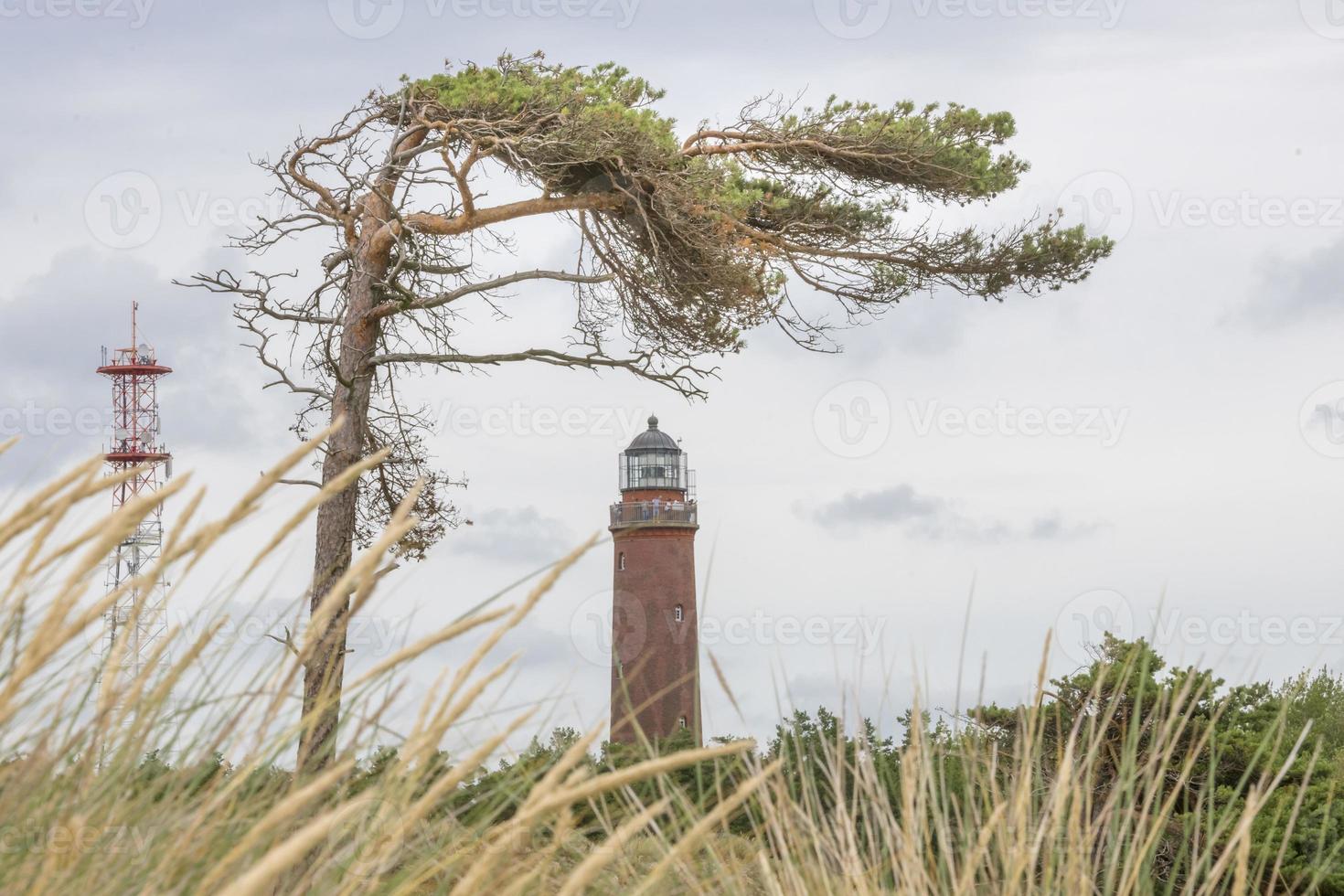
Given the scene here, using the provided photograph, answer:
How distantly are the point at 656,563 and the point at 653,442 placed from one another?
2.25 meters

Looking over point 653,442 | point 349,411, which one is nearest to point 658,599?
point 653,442

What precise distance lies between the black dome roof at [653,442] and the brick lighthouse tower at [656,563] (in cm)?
2

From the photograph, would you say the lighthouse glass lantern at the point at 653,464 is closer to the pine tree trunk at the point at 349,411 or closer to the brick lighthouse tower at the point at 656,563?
the brick lighthouse tower at the point at 656,563

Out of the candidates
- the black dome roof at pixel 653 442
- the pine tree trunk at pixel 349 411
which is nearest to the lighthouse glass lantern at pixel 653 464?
the black dome roof at pixel 653 442

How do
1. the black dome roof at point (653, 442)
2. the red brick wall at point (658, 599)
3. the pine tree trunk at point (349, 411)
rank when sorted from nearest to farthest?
the pine tree trunk at point (349, 411), the red brick wall at point (658, 599), the black dome roof at point (653, 442)

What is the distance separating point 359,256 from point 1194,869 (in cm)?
1004

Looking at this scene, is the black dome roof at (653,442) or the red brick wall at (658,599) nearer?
the red brick wall at (658,599)

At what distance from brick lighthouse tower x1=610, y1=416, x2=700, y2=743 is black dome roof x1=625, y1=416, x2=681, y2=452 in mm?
16

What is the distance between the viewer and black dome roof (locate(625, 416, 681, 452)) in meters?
22.8

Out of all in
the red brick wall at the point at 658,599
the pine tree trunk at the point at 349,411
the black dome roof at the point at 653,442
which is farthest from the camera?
the black dome roof at the point at 653,442

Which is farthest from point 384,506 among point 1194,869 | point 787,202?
point 1194,869

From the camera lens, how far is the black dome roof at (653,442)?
22781 mm

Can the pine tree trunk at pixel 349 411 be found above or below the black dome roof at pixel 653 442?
below

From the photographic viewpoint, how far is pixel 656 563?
72.5 feet
